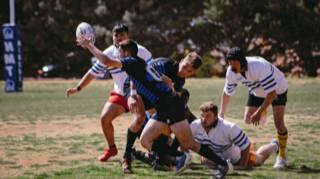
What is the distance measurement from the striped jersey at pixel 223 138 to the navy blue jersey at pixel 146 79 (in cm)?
86

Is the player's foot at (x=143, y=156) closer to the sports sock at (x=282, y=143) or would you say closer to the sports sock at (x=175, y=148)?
the sports sock at (x=175, y=148)

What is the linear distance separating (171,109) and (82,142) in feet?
14.8

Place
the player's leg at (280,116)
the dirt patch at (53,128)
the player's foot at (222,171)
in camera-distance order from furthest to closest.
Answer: the dirt patch at (53,128)
the player's leg at (280,116)
the player's foot at (222,171)

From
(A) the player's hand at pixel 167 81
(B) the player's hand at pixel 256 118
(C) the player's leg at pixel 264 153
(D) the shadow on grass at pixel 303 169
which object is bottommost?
(D) the shadow on grass at pixel 303 169

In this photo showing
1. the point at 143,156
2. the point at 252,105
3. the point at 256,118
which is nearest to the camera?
the point at 256,118

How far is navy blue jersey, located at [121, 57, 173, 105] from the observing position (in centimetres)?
859

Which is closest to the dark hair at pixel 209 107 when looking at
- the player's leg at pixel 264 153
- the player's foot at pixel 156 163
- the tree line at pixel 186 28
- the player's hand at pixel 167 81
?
the player's hand at pixel 167 81

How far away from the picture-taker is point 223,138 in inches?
367

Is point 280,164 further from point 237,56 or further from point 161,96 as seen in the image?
point 161,96

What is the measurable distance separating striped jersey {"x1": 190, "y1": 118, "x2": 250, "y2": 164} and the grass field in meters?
0.34

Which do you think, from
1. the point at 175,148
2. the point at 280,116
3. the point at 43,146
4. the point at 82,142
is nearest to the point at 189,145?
the point at 175,148

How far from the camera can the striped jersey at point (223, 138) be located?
9.27m

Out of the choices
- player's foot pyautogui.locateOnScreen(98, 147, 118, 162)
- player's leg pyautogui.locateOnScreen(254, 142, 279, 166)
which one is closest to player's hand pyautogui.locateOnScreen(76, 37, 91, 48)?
player's foot pyautogui.locateOnScreen(98, 147, 118, 162)

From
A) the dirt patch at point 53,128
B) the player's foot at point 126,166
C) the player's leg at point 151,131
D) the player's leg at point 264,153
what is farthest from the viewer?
the dirt patch at point 53,128
